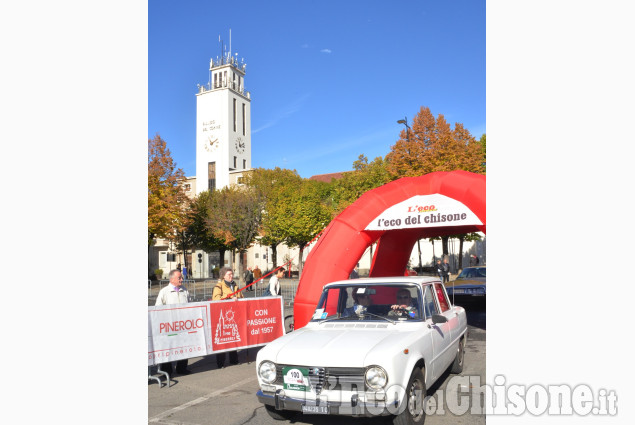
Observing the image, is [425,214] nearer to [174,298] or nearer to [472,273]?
[174,298]

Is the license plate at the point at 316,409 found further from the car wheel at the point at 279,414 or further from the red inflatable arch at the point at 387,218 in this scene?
the red inflatable arch at the point at 387,218

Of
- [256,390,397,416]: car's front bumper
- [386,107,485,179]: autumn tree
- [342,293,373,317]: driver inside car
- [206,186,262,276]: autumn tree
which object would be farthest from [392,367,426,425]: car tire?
[206,186,262,276]: autumn tree

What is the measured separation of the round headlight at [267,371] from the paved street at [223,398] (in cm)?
76

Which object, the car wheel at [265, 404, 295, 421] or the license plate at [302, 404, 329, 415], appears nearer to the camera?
the license plate at [302, 404, 329, 415]

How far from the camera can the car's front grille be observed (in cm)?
471

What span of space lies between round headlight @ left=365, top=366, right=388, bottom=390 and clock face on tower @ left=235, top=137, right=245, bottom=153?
62.7 m

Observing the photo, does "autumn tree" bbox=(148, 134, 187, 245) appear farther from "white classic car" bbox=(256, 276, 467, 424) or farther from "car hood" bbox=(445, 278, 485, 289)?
"white classic car" bbox=(256, 276, 467, 424)

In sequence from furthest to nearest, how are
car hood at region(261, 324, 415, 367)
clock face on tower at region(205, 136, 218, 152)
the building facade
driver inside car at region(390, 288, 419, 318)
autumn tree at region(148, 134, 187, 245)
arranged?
clock face on tower at region(205, 136, 218, 152) < the building facade < autumn tree at region(148, 134, 187, 245) < driver inside car at region(390, 288, 419, 318) < car hood at region(261, 324, 415, 367)

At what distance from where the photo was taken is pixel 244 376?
8078 millimetres

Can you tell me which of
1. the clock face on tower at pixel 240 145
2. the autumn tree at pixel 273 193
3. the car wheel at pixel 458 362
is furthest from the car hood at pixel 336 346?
the clock face on tower at pixel 240 145

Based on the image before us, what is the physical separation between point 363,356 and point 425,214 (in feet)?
17.9

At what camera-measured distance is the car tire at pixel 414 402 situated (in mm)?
4871

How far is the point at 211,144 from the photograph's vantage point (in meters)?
65.1

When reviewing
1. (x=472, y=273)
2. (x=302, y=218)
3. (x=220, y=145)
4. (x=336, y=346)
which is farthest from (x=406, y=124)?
(x=220, y=145)
